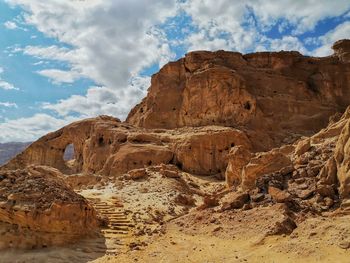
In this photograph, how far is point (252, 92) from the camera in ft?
143

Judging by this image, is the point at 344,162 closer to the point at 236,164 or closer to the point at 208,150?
the point at 236,164

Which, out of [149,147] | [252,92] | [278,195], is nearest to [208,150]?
[149,147]

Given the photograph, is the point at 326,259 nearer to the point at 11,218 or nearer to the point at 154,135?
the point at 11,218

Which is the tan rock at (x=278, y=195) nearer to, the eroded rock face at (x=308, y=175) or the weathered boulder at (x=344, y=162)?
the eroded rock face at (x=308, y=175)

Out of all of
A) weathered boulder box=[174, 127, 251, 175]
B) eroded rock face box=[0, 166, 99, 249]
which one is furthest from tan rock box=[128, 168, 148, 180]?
eroded rock face box=[0, 166, 99, 249]

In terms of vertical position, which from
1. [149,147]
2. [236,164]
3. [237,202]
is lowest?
[237,202]

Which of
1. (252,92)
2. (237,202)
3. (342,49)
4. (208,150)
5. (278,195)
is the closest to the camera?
(278,195)

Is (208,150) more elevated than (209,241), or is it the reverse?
(208,150)

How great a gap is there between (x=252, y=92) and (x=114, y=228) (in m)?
32.0

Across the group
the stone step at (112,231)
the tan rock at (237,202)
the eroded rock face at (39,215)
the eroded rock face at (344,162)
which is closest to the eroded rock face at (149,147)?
the stone step at (112,231)

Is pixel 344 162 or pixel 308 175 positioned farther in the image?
pixel 308 175

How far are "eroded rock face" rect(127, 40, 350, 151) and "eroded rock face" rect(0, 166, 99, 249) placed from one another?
2636 cm

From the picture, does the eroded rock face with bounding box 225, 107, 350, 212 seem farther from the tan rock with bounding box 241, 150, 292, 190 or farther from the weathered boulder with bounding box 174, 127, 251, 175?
the weathered boulder with bounding box 174, 127, 251, 175

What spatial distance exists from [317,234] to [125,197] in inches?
488
